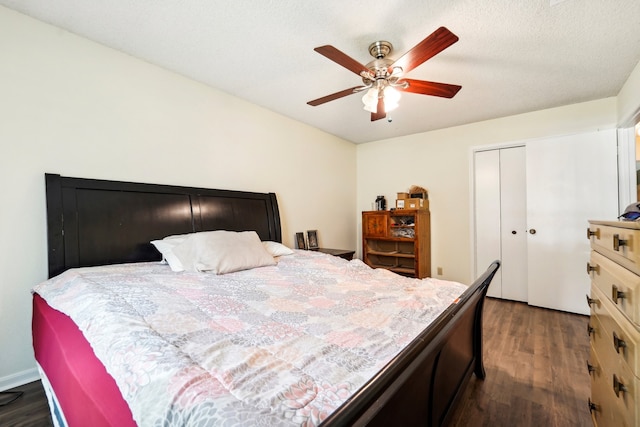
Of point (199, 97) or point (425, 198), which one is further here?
point (425, 198)

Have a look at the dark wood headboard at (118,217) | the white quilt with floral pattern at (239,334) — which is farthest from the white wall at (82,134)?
the white quilt with floral pattern at (239,334)

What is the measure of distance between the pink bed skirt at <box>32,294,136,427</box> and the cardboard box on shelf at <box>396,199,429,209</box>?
3.82 metres

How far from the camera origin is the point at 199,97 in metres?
2.72

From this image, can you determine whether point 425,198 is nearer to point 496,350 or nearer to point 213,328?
point 496,350

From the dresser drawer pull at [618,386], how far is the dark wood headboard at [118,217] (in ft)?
8.99

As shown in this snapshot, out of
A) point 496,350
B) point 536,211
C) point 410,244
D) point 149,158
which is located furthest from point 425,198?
point 149,158

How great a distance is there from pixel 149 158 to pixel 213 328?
6.26ft

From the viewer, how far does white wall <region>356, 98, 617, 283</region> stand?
330 cm

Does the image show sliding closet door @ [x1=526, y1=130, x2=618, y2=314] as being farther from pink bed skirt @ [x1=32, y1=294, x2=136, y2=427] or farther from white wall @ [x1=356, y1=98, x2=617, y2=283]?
pink bed skirt @ [x1=32, y1=294, x2=136, y2=427]

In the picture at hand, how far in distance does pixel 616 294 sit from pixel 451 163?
3252 millimetres

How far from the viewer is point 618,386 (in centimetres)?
100

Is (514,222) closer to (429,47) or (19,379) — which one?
(429,47)

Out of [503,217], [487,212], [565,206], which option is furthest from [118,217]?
[565,206]

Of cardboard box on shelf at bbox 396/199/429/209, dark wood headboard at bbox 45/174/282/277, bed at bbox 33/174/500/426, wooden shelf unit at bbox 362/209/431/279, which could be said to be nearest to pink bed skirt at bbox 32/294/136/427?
bed at bbox 33/174/500/426
